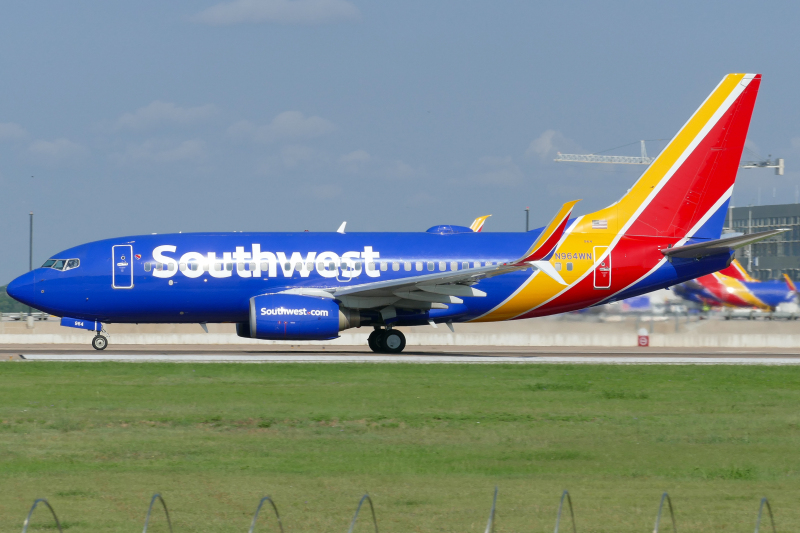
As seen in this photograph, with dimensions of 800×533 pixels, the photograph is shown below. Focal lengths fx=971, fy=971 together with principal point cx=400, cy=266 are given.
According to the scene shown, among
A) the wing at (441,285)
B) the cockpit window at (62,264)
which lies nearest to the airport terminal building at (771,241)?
the wing at (441,285)

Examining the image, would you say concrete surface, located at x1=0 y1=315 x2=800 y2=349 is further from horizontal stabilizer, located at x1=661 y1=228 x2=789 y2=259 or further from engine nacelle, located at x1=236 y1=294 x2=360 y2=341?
engine nacelle, located at x1=236 y1=294 x2=360 y2=341

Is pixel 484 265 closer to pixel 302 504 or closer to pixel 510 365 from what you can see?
pixel 510 365

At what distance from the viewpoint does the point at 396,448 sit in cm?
1527

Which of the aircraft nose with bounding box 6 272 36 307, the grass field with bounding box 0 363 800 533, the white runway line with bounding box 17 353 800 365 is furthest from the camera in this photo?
the aircraft nose with bounding box 6 272 36 307

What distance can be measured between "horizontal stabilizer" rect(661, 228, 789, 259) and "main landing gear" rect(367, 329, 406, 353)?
1002 cm

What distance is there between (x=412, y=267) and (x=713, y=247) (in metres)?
10.6

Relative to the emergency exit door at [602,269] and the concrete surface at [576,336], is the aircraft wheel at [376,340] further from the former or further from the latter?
the concrete surface at [576,336]

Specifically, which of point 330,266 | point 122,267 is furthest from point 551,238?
point 122,267

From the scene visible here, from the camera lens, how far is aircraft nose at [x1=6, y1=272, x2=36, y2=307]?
1328 inches

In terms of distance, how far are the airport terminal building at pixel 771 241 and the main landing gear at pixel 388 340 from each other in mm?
83137

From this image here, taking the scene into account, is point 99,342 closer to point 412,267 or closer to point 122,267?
point 122,267

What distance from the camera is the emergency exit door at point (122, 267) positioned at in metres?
33.5

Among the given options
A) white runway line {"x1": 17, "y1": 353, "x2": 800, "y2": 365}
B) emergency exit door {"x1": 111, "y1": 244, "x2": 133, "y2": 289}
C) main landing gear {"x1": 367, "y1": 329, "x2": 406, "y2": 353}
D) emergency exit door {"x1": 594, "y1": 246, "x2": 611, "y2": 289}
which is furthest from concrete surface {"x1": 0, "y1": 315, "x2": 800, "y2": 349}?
white runway line {"x1": 17, "y1": 353, "x2": 800, "y2": 365}

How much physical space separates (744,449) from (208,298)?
21776 mm
